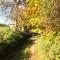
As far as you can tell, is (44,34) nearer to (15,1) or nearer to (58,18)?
(58,18)

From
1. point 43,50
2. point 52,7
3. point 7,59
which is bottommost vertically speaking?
point 7,59

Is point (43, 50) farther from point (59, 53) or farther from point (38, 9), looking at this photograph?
point (38, 9)

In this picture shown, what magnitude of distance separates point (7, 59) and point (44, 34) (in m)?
3.30

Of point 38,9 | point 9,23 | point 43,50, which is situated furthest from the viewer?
point 9,23

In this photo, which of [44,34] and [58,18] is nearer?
[58,18]

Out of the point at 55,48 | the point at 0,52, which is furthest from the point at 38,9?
the point at 55,48

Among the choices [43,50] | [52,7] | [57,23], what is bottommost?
[43,50]

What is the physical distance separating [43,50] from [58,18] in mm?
2332

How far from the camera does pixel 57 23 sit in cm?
1623

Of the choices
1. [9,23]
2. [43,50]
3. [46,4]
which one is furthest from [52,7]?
[9,23]

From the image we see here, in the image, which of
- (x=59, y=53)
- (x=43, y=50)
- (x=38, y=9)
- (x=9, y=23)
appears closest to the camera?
(x=59, y=53)

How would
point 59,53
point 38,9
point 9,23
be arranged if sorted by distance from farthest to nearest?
point 9,23, point 38,9, point 59,53

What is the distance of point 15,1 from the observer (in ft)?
123

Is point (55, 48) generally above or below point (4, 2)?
below
